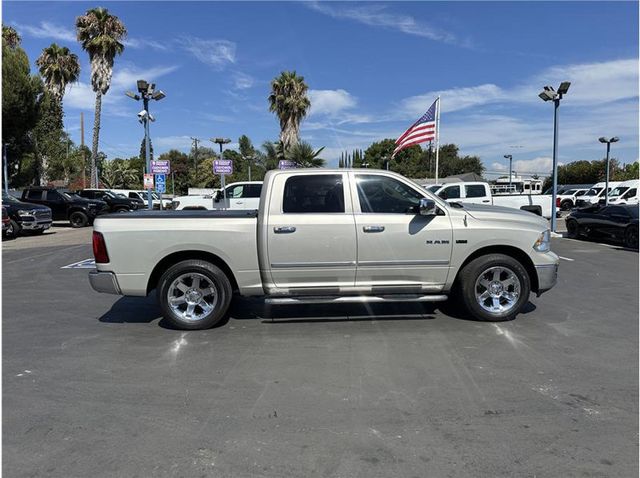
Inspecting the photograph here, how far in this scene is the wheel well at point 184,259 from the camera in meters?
5.96

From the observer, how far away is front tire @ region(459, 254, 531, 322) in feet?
19.9

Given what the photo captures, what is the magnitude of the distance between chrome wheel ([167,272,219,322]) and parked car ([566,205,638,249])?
1268 cm

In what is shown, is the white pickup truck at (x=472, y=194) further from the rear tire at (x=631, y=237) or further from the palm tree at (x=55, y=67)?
the palm tree at (x=55, y=67)

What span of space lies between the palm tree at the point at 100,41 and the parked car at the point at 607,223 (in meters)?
30.1

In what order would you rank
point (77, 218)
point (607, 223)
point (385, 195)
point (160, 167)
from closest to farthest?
point (385, 195) → point (607, 223) → point (160, 167) → point (77, 218)

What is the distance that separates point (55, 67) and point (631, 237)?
38.2 metres

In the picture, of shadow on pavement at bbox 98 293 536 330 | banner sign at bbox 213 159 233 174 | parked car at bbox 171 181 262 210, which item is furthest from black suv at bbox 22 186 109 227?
shadow on pavement at bbox 98 293 536 330

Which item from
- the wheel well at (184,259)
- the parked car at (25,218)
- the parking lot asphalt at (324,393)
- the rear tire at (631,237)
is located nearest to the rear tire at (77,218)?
the parked car at (25,218)

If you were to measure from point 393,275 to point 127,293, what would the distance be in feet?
10.5

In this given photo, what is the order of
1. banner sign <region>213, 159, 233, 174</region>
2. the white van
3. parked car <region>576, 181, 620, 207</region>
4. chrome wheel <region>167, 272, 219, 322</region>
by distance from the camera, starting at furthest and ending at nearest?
parked car <region>576, 181, 620, 207</region> < the white van < banner sign <region>213, 159, 233, 174</region> < chrome wheel <region>167, 272, 219, 322</region>

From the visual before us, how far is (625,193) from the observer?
97.0 ft

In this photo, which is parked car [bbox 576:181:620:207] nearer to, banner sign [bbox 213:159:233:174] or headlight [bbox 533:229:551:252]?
banner sign [bbox 213:159:233:174]

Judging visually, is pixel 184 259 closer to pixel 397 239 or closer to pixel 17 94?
pixel 397 239

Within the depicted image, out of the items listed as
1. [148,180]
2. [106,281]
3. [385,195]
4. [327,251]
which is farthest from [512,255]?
[148,180]
